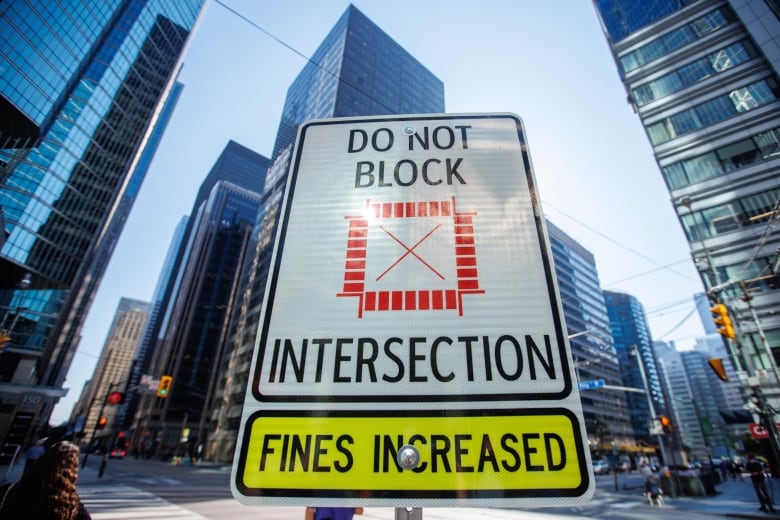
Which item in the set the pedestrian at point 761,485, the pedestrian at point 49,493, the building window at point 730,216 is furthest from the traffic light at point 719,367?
the building window at point 730,216

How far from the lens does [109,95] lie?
55250 millimetres

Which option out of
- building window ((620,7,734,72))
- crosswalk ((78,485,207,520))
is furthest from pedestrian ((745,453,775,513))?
building window ((620,7,734,72))

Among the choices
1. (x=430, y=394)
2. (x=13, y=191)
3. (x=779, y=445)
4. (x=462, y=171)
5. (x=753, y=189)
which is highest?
(x=13, y=191)

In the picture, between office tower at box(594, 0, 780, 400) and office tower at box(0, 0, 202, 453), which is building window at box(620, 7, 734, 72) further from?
office tower at box(0, 0, 202, 453)

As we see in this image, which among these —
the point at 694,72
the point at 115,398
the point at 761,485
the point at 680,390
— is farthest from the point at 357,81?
the point at 680,390

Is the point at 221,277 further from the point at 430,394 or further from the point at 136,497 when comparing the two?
the point at 430,394

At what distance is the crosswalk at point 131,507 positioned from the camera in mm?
8312

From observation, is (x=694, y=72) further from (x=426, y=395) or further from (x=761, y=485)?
(x=426, y=395)

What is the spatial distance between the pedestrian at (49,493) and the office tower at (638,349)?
371 ft

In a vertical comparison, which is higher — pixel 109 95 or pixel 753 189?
pixel 109 95

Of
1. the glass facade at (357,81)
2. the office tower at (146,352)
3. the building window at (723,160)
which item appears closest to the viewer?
the building window at (723,160)

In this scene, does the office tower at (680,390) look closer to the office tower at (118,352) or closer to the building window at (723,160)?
the building window at (723,160)

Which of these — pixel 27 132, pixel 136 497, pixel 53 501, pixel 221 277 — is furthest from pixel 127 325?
pixel 53 501

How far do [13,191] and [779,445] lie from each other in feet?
222
